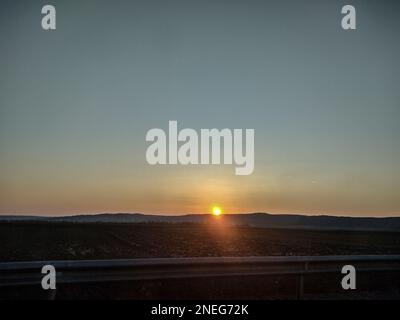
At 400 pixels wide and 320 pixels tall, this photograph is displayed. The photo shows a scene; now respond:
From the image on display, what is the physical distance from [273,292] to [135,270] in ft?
10.1

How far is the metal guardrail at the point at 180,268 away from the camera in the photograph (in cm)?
757

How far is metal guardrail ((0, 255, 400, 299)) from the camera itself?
24.8 ft

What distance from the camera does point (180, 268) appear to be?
8.65m

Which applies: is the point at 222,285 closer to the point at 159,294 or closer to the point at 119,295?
the point at 159,294

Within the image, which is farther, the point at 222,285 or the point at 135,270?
the point at 222,285

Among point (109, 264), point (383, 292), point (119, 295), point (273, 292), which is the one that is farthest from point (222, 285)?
point (383, 292)

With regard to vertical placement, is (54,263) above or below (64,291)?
above

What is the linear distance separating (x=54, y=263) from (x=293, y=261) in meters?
4.23

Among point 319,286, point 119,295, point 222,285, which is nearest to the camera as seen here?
point 119,295

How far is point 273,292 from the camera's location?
10.0m
